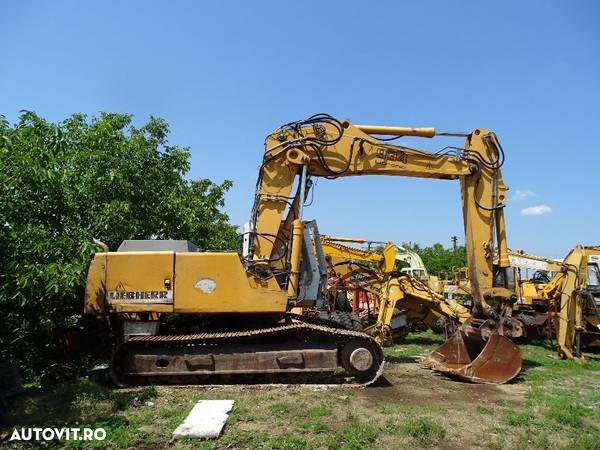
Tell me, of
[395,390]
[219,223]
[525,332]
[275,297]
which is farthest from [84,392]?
[219,223]

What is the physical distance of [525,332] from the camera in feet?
44.6

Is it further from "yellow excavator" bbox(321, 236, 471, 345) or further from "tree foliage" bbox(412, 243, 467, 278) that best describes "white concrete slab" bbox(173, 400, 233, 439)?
"tree foliage" bbox(412, 243, 467, 278)

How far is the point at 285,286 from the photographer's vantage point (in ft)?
27.1

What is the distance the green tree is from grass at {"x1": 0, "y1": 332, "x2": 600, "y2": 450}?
57.8 inches

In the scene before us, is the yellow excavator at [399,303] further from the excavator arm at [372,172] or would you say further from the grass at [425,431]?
the grass at [425,431]

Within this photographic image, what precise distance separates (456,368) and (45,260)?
23.5 ft

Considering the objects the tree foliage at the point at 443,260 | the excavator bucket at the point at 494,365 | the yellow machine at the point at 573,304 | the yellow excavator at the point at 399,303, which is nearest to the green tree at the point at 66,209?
the yellow excavator at the point at 399,303

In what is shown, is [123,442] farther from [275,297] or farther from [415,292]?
[415,292]

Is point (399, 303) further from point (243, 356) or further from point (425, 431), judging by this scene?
point (425, 431)

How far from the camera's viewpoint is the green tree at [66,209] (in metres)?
7.22

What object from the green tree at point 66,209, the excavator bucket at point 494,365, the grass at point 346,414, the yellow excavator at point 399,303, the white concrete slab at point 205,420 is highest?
the green tree at point 66,209

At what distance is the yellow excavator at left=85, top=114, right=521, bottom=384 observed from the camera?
7773 millimetres

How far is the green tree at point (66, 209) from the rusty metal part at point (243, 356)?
4.87 feet

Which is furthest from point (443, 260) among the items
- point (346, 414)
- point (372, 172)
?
point (346, 414)
